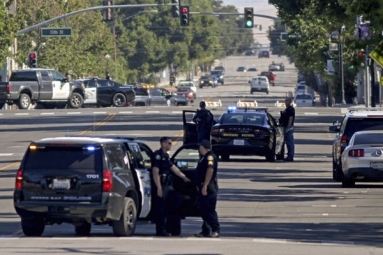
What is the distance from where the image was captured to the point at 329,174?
3086 cm

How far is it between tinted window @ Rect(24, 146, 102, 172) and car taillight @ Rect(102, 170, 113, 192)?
0.12 meters

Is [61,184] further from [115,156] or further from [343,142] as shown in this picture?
[343,142]

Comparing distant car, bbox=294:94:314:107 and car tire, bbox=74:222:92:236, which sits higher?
car tire, bbox=74:222:92:236

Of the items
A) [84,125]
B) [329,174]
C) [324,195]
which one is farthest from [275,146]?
[84,125]

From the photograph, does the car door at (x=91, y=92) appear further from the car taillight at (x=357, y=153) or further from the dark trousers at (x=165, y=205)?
the dark trousers at (x=165, y=205)

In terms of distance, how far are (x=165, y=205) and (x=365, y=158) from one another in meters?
8.60

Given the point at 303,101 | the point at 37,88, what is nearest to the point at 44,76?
the point at 37,88

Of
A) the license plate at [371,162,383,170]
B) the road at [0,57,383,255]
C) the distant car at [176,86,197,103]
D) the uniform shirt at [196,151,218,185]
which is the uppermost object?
the uniform shirt at [196,151,218,185]

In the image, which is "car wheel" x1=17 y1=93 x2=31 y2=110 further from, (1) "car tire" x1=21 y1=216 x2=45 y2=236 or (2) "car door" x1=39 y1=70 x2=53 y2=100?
(1) "car tire" x1=21 y1=216 x2=45 y2=236

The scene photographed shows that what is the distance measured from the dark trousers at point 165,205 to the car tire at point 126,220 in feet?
1.30

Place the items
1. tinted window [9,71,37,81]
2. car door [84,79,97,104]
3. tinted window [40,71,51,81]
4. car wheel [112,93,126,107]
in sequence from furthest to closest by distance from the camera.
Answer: car wheel [112,93,126,107]
car door [84,79,97,104]
tinted window [40,71,51,81]
tinted window [9,71,37,81]

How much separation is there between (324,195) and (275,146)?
8.86m

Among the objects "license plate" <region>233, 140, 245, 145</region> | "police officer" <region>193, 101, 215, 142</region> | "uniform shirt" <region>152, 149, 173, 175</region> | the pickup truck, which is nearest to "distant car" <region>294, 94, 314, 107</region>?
the pickup truck

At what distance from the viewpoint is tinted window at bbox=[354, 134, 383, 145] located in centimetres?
2619
